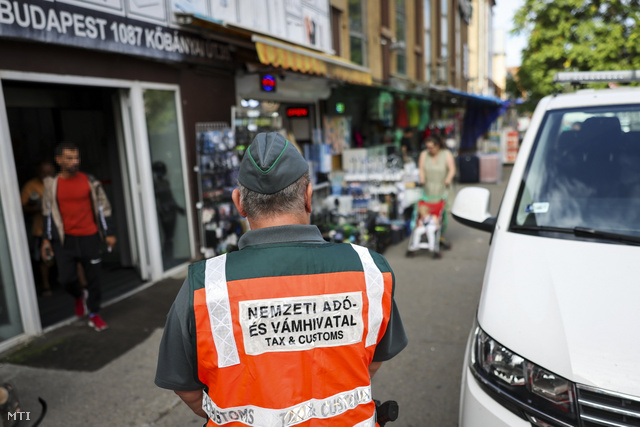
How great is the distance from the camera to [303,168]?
1584 millimetres

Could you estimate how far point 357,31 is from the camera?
1294cm

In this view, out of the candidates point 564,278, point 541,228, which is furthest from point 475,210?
point 564,278

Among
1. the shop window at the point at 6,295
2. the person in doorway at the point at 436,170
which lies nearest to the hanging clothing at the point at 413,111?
the person in doorway at the point at 436,170

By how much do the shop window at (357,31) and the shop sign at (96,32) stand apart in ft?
21.7

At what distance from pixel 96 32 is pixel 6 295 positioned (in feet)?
9.40

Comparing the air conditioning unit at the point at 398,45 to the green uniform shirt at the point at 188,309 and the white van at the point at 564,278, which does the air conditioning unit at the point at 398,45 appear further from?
the green uniform shirt at the point at 188,309

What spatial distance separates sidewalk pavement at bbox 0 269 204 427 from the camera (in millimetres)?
3555

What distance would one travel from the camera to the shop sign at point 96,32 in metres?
4.36

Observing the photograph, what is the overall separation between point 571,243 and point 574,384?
0.90 meters

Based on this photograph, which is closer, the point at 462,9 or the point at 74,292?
the point at 74,292

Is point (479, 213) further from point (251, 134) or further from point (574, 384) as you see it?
point (251, 134)

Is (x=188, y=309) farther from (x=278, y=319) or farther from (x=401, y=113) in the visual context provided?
(x=401, y=113)

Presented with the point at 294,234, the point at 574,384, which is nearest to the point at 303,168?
the point at 294,234

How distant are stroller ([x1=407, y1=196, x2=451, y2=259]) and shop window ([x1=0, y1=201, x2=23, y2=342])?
532cm
